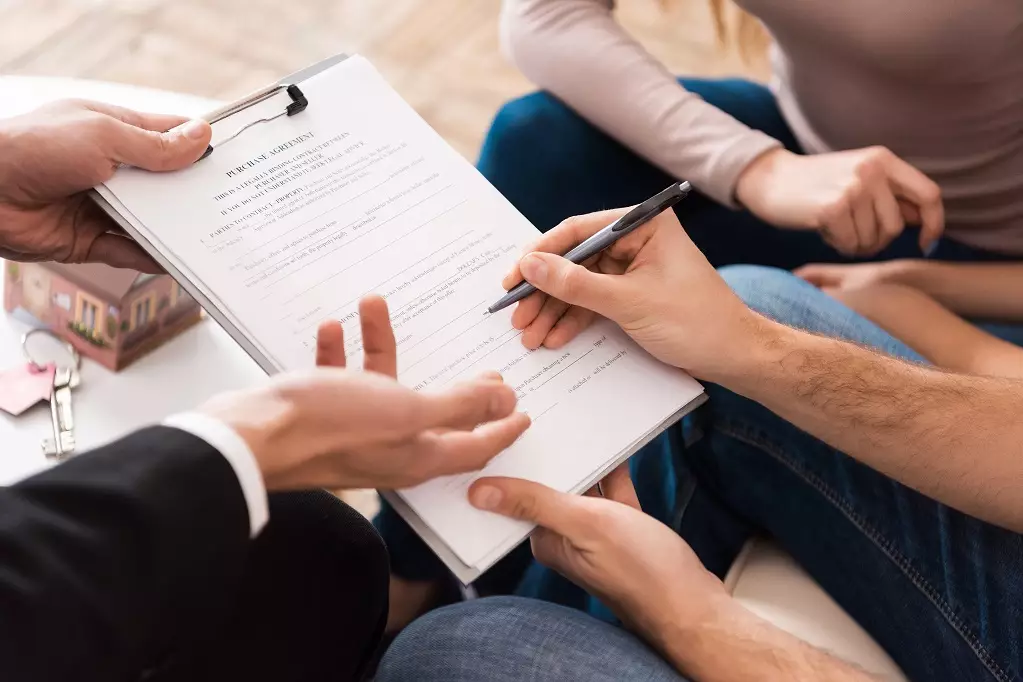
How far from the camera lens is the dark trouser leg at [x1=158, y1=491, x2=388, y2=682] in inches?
27.1

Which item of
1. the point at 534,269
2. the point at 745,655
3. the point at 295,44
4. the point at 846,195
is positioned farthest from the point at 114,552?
the point at 295,44

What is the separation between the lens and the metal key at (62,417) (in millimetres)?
768

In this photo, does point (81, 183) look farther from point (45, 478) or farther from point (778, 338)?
point (778, 338)

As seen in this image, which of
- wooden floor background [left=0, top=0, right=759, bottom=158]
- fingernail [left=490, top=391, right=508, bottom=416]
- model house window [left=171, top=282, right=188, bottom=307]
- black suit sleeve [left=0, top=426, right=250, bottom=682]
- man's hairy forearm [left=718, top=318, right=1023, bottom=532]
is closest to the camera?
black suit sleeve [left=0, top=426, right=250, bottom=682]

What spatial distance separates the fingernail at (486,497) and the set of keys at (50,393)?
0.39 m

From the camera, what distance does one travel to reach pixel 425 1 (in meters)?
1.98

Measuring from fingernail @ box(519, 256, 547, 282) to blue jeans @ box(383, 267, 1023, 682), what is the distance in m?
0.28

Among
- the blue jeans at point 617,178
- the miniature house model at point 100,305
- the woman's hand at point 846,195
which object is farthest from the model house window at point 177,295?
the woman's hand at point 846,195

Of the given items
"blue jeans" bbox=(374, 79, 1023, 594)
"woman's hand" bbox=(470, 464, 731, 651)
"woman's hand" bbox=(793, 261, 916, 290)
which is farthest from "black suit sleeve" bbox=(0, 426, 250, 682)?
"woman's hand" bbox=(793, 261, 916, 290)

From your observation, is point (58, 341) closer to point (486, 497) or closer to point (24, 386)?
point (24, 386)

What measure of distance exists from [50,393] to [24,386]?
3cm

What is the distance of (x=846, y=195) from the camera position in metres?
0.91

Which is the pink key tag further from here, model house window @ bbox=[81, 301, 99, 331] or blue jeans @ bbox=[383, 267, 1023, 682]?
blue jeans @ bbox=[383, 267, 1023, 682]

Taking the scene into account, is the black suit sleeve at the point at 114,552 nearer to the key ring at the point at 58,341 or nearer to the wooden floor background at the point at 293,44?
the key ring at the point at 58,341
